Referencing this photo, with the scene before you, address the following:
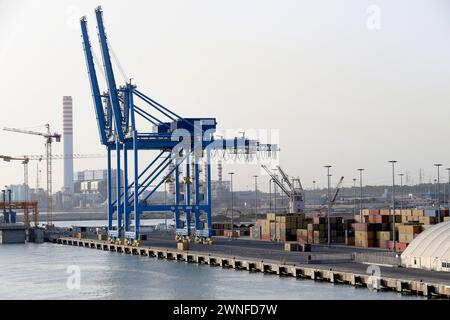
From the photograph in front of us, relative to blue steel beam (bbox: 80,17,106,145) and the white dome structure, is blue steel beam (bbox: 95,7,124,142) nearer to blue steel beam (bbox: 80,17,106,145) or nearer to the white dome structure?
blue steel beam (bbox: 80,17,106,145)

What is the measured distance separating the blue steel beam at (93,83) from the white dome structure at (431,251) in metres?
41.1

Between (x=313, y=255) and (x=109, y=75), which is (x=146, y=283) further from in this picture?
(x=109, y=75)

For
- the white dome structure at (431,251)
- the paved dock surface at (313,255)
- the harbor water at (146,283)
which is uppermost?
the white dome structure at (431,251)

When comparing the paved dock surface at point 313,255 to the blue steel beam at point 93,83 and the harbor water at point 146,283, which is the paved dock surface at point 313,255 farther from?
the blue steel beam at point 93,83

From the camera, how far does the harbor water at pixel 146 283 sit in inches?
1945

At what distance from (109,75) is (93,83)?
4.85m

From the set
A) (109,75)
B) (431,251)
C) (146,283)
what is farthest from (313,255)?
(109,75)

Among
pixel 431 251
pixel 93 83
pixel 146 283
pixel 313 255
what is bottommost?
pixel 146 283

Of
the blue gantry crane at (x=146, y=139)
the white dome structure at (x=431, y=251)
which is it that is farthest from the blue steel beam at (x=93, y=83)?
the white dome structure at (x=431, y=251)

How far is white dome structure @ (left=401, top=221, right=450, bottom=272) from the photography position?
50.7m

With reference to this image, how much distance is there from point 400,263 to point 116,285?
16918 millimetres

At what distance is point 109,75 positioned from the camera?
8512 cm
